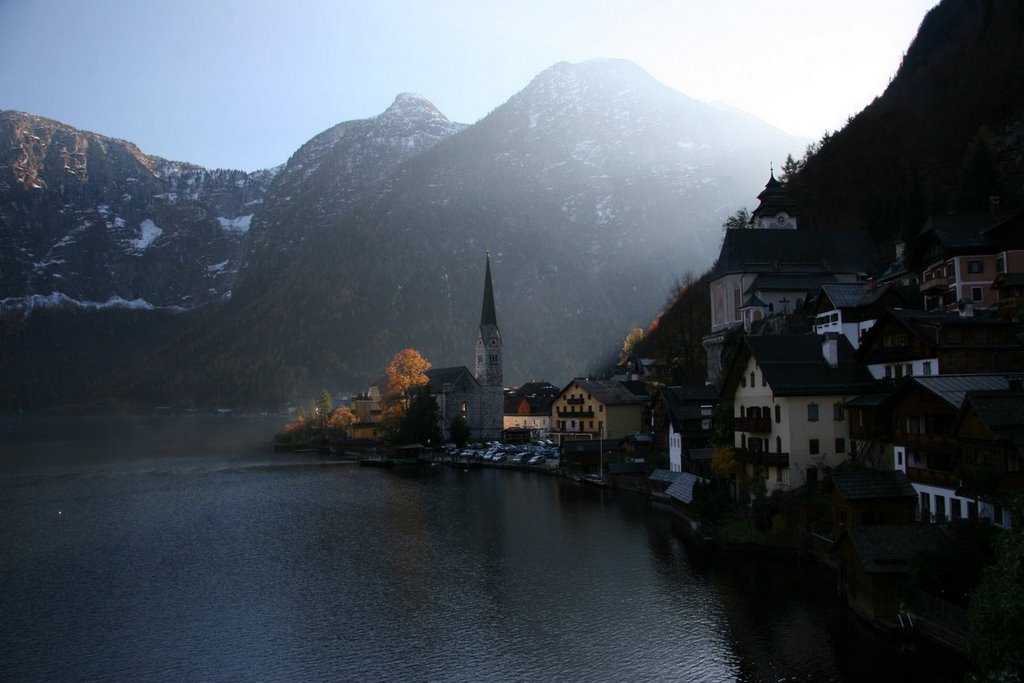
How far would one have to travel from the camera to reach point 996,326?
34562 mm

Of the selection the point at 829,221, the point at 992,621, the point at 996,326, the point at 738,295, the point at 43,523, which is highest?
the point at 829,221

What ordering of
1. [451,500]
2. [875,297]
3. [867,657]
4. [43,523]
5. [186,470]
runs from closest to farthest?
[867,657]
[875,297]
[43,523]
[451,500]
[186,470]

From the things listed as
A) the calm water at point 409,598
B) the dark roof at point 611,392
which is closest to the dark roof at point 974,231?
the calm water at point 409,598

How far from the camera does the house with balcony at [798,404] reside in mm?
38938

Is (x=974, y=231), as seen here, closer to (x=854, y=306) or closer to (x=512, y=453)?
(x=854, y=306)

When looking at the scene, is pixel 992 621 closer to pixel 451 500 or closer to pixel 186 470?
pixel 451 500

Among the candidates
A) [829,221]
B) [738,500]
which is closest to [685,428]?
[738,500]

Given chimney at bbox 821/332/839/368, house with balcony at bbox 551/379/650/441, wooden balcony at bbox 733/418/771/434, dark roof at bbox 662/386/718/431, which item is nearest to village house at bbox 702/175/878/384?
dark roof at bbox 662/386/718/431

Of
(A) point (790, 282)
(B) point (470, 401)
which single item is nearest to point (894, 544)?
(A) point (790, 282)

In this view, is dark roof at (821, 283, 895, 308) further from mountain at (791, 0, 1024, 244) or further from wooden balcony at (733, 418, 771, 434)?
mountain at (791, 0, 1024, 244)

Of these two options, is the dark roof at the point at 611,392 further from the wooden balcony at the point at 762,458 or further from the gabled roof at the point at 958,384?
the gabled roof at the point at 958,384

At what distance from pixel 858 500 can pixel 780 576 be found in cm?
490

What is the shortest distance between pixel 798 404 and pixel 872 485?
8.49 metres

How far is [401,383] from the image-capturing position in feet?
358
